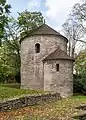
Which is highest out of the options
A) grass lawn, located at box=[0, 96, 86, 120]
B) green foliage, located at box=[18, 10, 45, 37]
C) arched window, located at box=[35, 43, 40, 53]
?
green foliage, located at box=[18, 10, 45, 37]

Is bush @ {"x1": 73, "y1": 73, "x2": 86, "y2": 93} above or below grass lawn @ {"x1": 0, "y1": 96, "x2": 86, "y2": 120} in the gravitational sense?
above

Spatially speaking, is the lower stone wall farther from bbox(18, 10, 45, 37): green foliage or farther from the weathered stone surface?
bbox(18, 10, 45, 37): green foliage

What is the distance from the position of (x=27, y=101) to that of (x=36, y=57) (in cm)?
2145

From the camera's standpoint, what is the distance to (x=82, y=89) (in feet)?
142

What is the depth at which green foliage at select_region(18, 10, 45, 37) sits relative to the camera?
173ft

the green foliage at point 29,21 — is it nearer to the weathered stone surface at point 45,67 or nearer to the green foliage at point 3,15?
the weathered stone surface at point 45,67

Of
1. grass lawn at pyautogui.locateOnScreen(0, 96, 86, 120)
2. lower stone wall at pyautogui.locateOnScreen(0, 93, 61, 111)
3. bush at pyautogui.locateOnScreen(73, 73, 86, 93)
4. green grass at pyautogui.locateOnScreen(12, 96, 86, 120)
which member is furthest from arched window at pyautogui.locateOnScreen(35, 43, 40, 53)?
grass lawn at pyautogui.locateOnScreen(0, 96, 86, 120)

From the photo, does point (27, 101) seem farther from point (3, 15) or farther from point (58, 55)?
point (58, 55)

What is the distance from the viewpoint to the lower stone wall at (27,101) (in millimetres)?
16266

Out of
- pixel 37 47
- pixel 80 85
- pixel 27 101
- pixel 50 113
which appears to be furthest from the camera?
pixel 80 85

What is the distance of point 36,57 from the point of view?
4009 cm

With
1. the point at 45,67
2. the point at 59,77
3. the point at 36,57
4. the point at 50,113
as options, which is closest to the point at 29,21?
the point at 36,57

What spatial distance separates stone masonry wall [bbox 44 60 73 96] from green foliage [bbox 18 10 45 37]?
612 inches

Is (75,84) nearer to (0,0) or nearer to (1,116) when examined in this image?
(0,0)
